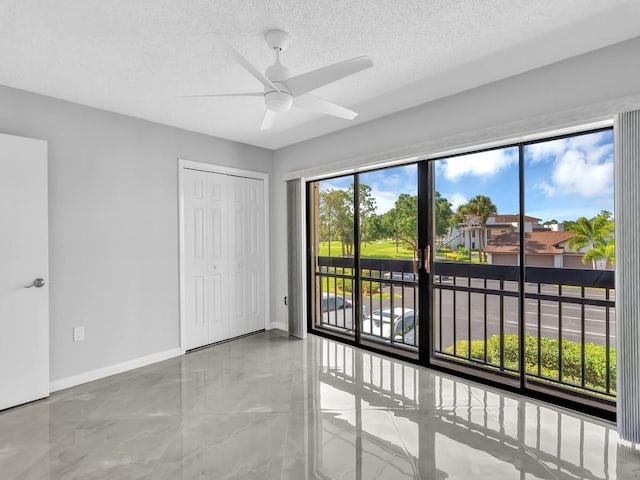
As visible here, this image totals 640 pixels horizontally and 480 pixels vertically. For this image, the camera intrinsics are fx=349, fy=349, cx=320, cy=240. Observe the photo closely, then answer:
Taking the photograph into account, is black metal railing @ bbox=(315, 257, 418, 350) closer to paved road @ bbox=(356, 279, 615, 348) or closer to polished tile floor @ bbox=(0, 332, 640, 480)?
paved road @ bbox=(356, 279, 615, 348)

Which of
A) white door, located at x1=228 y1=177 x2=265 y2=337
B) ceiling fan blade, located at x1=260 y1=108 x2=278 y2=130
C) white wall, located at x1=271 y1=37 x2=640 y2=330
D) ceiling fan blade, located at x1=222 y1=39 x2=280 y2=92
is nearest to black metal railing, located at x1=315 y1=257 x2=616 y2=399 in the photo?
white wall, located at x1=271 y1=37 x2=640 y2=330

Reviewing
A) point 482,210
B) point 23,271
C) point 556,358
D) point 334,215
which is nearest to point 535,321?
point 556,358

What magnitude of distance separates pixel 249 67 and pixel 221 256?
106 inches

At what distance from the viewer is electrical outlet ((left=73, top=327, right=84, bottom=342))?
9.81 feet

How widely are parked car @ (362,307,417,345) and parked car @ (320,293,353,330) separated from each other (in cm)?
30

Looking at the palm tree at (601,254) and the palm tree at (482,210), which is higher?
the palm tree at (482,210)

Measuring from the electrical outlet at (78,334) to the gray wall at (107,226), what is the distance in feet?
0.12

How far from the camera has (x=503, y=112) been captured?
262 centimetres

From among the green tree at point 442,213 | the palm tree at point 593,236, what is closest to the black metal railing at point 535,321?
the palm tree at point 593,236

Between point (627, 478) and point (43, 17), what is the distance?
153 inches

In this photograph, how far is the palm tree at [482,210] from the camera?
2930 mm

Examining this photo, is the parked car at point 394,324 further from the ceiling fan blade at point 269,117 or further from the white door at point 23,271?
the white door at point 23,271

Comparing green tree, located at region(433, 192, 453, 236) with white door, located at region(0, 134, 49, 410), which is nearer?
white door, located at region(0, 134, 49, 410)

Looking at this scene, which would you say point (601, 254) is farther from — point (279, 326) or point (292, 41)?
point (279, 326)
